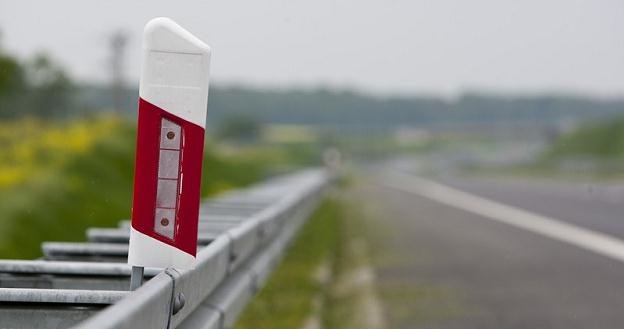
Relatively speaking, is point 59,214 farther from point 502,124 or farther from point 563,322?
point 502,124

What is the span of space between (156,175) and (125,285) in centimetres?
151

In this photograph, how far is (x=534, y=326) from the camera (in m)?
8.74

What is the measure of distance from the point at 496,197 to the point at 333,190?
4110 millimetres

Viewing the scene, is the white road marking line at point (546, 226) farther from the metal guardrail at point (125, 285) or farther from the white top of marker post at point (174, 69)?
the white top of marker post at point (174, 69)

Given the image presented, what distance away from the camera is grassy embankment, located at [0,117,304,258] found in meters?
13.4

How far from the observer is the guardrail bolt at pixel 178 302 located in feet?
14.9

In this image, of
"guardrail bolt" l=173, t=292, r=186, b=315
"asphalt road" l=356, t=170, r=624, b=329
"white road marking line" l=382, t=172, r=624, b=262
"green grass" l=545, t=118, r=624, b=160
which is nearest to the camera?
"guardrail bolt" l=173, t=292, r=186, b=315

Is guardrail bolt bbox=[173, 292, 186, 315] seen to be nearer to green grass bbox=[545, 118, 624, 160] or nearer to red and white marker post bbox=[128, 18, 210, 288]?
red and white marker post bbox=[128, 18, 210, 288]

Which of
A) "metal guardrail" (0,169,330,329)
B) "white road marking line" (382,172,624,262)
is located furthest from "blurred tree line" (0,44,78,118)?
"metal guardrail" (0,169,330,329)

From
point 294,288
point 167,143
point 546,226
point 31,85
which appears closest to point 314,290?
point 294,288

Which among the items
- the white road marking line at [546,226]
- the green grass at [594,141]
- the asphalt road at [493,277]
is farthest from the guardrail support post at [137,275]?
the green grass at [594,141]

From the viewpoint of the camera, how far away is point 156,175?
176 inches

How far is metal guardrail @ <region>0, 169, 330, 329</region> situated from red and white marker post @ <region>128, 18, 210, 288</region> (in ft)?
0.40

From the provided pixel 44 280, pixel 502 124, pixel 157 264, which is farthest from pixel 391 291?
pixel 502 124
